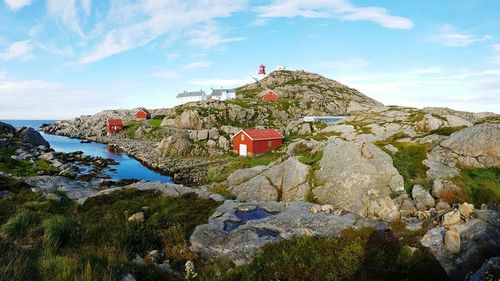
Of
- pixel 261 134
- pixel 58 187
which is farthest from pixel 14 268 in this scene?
pixel 261 134

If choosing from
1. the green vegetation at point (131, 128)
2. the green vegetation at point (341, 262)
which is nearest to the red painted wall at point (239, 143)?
the green vegetation at point (131, 128)

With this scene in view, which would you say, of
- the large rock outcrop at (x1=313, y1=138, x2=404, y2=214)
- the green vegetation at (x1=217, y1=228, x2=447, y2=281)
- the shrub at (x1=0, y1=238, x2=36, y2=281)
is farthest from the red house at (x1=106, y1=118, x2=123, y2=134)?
the green vegetation at (x1=217, y1=228, x2=447, y2=281)

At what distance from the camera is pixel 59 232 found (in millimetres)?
12664

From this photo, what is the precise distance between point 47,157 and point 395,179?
5353 cm

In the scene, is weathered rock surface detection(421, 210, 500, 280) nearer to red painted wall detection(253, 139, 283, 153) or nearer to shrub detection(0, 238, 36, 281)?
shrub detection(0, 238, 36, 281)

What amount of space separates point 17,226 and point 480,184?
25.3 metres

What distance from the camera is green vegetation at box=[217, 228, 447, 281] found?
9.77 metres

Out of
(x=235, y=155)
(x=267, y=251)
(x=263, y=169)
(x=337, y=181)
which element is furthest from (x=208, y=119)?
(x=267, y=251)

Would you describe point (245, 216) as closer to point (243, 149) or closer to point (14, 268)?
point (14, 268)

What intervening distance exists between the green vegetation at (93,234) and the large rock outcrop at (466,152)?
15890 millimetres

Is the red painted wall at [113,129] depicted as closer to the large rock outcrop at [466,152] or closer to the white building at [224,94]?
the white building at [224,94]

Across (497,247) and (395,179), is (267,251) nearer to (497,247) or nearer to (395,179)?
(497,247)

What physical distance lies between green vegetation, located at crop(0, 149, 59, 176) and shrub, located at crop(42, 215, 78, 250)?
32242mm

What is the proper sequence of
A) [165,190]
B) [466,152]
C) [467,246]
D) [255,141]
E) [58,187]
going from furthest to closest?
1. [255,141]
2. [58,187]
3. [165,190]
4. [466,152]
5. [467,246]
